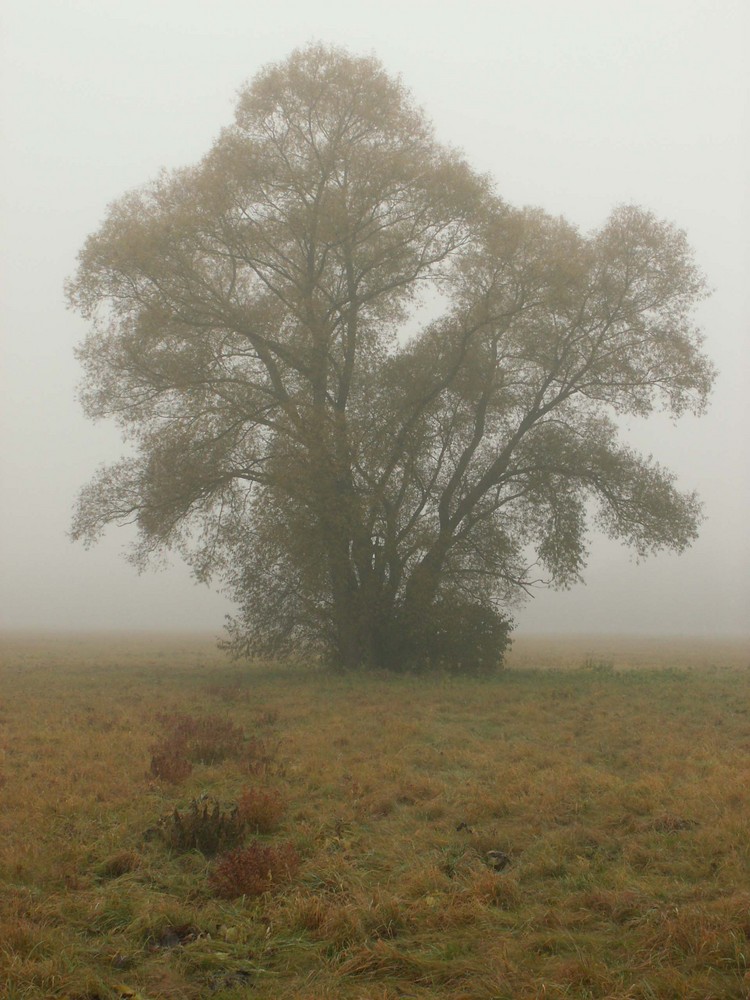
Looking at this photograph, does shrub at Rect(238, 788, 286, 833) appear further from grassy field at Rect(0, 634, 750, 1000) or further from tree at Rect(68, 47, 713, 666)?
tree at Rect(68, 47, 713, 666)

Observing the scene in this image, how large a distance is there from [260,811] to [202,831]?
0.74 meters

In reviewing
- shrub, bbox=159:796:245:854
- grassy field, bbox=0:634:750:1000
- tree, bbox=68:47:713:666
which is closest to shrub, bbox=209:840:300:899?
grassy field, bbox=0:634:750:1000

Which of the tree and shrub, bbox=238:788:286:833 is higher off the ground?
the tree

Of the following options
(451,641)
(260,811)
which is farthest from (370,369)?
(260,811)

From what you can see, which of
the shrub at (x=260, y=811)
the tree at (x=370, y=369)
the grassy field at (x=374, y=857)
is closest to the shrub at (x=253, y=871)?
the grassy field at (x=374, y=857)

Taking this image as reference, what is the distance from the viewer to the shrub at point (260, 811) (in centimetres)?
888

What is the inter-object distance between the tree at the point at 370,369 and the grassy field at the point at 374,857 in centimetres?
923

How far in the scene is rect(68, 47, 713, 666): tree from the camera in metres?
23.4

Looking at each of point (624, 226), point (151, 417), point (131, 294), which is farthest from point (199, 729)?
point (624, 226)

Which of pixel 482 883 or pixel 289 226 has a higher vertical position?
pixel 289 226

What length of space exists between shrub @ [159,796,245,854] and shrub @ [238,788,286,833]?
19 centimetres

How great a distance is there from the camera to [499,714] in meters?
16.1

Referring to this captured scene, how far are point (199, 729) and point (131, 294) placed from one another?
1411cm

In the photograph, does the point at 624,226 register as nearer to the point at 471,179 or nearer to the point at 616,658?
the point at 471,179
